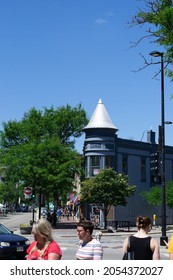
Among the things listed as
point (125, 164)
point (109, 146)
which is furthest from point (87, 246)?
point (125, 164)

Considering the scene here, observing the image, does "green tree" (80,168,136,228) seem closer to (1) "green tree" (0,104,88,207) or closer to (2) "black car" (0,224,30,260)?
(1) "green tree" (0,104,88,207)

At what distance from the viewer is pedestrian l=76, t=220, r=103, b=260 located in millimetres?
6668

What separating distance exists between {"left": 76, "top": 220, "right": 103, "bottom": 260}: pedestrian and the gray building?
127ft

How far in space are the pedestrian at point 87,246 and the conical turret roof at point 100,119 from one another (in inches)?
1541

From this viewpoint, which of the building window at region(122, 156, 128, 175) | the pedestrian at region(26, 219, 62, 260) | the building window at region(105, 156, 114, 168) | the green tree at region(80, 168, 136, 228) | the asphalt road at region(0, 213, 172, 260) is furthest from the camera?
the building window at region(122, 156, 128, 175)

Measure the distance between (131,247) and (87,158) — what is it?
40.3m

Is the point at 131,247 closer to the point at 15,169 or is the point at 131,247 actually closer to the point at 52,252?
the point at 52,252

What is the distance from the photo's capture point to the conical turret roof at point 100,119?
4625 centimetres

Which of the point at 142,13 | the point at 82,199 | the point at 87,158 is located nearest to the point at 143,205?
the point at 87,158

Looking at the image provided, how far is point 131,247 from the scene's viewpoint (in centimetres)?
663

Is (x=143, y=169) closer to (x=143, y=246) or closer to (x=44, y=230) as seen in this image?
(x=143, y=246)

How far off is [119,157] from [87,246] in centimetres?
4083

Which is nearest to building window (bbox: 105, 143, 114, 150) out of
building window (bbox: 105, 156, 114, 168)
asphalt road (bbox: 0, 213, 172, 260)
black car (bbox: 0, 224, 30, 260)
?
building window (bbox: 105, 156, 114, 168)

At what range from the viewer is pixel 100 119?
4681cm
